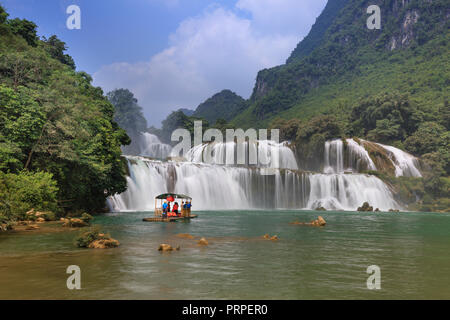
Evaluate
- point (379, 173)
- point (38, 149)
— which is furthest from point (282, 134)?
point (38, 149)

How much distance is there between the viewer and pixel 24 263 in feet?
27.6

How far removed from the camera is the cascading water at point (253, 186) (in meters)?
36.4

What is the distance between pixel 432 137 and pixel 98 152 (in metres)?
55.5

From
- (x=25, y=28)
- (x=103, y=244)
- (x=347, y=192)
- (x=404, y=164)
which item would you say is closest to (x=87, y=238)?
(x=103, y=244)

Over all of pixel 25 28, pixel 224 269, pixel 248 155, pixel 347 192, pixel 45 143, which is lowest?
pixel 224 269

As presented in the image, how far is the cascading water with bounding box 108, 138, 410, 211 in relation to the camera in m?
36.4

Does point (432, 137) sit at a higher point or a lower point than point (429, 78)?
lower

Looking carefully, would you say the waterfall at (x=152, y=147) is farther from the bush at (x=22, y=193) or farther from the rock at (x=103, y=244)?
the rock at (x=103, y=244)

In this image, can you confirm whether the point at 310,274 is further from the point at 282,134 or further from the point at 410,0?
the point at 410,0

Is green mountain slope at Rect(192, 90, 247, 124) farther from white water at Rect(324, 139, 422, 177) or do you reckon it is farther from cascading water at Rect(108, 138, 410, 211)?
cascading water at Rect(108, 138, 410, 211)

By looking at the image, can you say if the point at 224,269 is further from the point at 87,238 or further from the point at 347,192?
the point at 347,192

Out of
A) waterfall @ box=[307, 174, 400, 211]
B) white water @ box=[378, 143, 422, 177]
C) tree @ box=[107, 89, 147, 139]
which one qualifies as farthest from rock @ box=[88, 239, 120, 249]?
tree @ box=[107, 89, 147, 139]

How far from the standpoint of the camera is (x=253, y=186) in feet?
144
